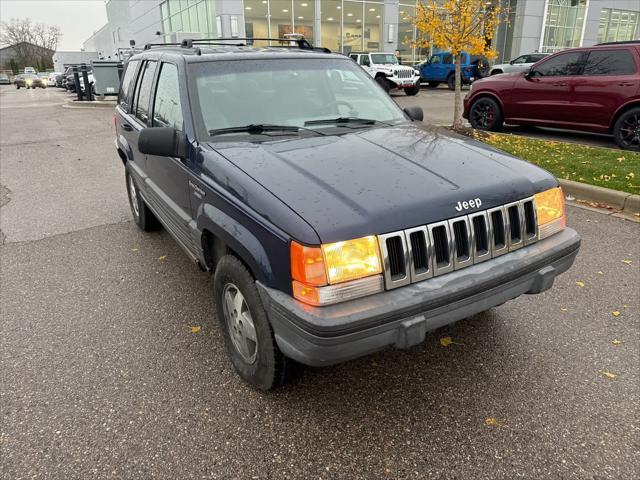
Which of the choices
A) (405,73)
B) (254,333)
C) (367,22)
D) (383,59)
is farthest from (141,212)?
(367,22)

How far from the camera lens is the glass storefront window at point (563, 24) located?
1341 inches

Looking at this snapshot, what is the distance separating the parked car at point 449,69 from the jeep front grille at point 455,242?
74.1ft

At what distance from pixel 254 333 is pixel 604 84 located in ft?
28.9

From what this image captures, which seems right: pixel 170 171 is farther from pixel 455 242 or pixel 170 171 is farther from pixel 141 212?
pixel 455 242

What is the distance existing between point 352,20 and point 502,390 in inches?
1205

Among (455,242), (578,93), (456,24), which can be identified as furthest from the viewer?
(456,24)

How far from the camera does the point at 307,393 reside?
278cm

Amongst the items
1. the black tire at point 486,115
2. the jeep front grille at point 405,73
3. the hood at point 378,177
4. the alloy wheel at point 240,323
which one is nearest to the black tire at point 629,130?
the black tire at point 486,115

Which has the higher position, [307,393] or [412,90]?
[412,90]

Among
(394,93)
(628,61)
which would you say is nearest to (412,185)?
(628,61)

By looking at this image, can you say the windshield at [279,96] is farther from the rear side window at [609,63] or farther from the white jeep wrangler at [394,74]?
the white jeep wrangler at [394,74]

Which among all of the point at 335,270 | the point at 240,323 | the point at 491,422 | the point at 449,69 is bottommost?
the point at 491,422

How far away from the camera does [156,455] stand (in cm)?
235

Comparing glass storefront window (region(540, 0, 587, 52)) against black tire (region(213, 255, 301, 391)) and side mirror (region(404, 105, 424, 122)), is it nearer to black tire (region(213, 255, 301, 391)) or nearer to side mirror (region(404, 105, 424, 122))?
side mirror (region(404, 105, 424, 122))
